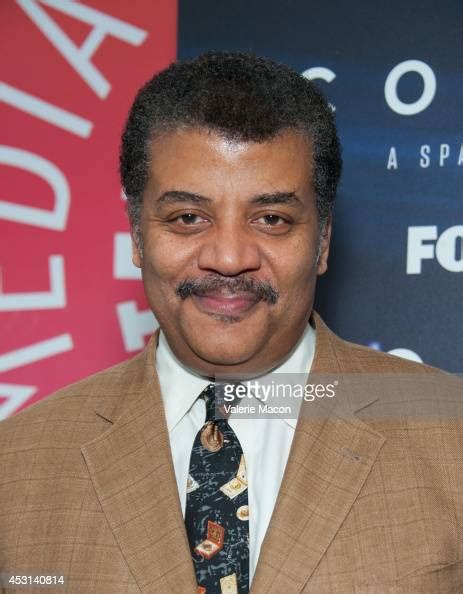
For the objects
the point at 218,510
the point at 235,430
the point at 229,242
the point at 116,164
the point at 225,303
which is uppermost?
the point at 116,164

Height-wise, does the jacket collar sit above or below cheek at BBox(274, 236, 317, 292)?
below

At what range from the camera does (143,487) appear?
4.87ft

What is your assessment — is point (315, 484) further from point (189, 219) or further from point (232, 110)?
point (232, 110)

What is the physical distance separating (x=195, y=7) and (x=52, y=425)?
4.19 ft

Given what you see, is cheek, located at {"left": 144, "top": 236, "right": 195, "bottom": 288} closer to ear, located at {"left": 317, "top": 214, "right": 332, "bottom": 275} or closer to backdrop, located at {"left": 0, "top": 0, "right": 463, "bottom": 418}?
ear, located at {"left": 317, "top": 214, "right": 332, "bottom": 275}

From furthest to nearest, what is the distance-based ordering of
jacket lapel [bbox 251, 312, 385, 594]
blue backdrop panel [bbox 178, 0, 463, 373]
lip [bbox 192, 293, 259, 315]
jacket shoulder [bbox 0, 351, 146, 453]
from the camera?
blue backdrop panel [bbox 178, 0, 463, 373] → jacket shoulder [bbox 0, 351, 146, 453] → lip [bbox 192, 293, 259, 315] → jacket lapel [bbox 251, 312, 385, 594]

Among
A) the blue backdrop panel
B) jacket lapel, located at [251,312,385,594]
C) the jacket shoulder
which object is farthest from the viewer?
the blue backdrop panel

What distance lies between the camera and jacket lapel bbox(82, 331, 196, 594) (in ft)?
4.63

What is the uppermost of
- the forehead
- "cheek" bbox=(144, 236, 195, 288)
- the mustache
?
the forehead

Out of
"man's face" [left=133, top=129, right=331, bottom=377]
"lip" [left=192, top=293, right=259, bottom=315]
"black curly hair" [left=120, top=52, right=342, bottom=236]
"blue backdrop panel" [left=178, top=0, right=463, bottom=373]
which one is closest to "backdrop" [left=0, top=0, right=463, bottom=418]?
"blue backdrop panel" [left=178, top=0, right=463, bottom=373]

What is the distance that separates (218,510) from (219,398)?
0.64ft

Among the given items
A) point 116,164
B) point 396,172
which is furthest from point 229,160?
point 116,164

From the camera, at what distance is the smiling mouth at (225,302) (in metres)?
1.49

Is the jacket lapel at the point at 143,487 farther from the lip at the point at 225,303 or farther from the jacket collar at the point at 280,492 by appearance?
the lip at the point at 225,303
